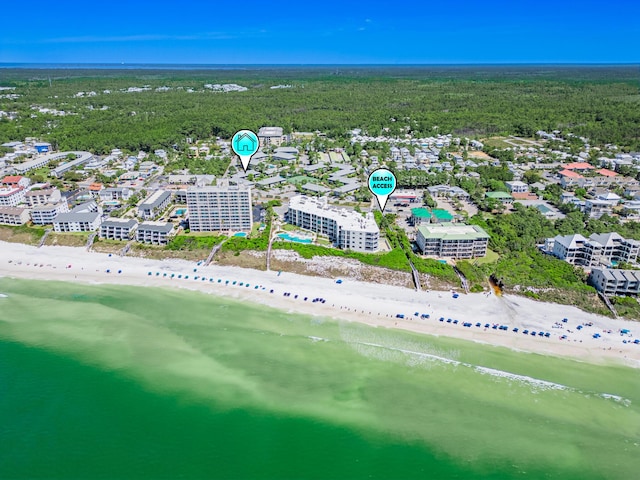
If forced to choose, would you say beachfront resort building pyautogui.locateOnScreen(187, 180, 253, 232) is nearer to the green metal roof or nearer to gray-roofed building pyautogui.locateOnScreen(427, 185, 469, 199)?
the green metal roof

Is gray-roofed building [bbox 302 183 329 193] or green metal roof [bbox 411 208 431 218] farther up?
gray-roofed building [bbox 302 183 329 193]

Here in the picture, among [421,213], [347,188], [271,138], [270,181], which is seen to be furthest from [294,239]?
[271,138]

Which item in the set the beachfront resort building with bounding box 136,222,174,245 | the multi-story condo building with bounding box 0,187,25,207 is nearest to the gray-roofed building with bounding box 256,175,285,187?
the beachfront resort building with bounding box 136,222,174,245

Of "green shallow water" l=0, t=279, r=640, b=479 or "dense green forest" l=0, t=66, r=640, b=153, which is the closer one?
"green shallow water" l=0, t=279, r=640, b=479

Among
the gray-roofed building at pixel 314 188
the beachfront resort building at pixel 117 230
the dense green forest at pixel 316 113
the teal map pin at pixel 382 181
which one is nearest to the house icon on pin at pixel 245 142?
the teal map pin at pixel 382 181

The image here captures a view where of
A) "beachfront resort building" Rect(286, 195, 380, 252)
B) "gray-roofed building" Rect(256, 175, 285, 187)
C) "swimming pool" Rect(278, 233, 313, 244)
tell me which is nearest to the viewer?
"beachfront resort building" Rect(286, 195, 380, 252)

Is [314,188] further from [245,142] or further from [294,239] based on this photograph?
[294,239]

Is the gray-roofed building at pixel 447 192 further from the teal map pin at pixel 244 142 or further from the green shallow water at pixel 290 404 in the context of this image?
the green shallow water at pixel 290 404
